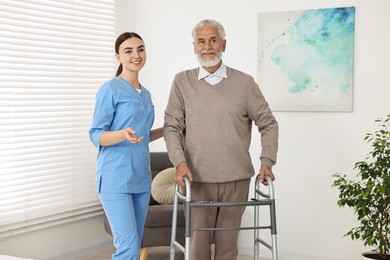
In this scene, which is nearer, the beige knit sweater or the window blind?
the beige knit sweater

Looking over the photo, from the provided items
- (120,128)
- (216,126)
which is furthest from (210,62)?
(120,128)

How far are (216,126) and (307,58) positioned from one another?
1.99 metres

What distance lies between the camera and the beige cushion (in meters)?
4.82

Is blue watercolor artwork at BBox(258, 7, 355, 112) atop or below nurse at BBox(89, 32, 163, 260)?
atop

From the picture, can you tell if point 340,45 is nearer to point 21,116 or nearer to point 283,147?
point 283,147

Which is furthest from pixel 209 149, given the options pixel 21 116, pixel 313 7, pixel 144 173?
pixel 313 7

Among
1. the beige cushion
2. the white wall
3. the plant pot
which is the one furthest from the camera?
the beige cushion

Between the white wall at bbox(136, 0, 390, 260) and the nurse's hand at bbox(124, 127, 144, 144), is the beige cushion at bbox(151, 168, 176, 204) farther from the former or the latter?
the nurse's hand at bbox(124, 127, 144, 144)

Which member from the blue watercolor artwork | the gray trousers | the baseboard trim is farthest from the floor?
the gray trousers

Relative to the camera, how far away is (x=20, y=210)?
4.43m

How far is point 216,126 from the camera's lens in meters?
3.02

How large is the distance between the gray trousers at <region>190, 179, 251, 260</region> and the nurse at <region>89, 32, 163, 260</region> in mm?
278

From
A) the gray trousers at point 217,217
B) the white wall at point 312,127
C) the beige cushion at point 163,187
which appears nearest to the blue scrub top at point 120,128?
the gray trousers at point 217,217

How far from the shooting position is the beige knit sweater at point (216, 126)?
3002 millimetres
